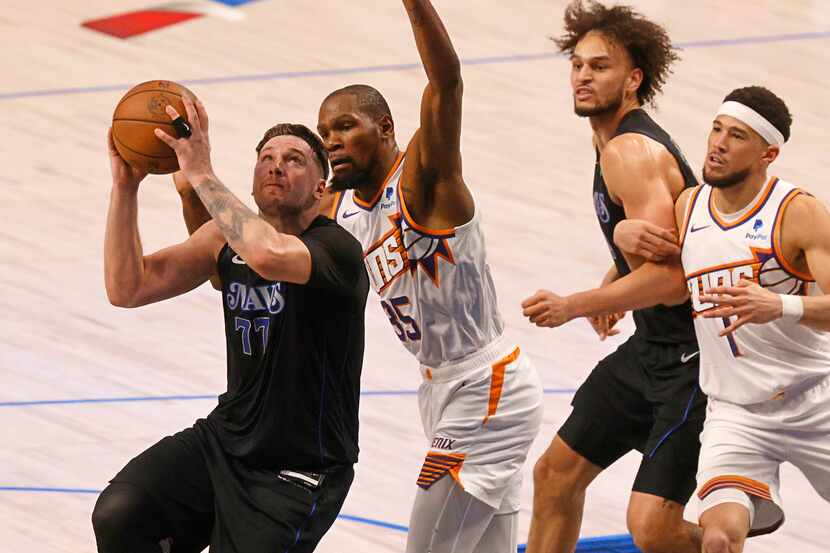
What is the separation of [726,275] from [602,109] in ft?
3.27

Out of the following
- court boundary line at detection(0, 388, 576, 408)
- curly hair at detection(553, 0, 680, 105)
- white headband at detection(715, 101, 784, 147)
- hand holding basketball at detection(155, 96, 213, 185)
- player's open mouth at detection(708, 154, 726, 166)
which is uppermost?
curly hair at detection(553, 0, 680, 105)

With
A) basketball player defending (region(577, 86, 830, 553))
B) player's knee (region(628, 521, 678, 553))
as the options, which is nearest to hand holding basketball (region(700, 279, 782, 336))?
basketball player defending (region(577, 86, 830, 553))

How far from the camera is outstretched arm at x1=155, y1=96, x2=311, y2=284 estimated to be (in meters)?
5.49

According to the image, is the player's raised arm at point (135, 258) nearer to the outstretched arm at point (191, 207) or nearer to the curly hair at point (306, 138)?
the outstretched arm at point (191, 207)

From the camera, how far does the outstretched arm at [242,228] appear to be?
5.49m

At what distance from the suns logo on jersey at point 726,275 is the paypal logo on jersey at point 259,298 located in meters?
1.64

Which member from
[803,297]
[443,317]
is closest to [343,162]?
[443,317]

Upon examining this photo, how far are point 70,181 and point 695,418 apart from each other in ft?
22.8

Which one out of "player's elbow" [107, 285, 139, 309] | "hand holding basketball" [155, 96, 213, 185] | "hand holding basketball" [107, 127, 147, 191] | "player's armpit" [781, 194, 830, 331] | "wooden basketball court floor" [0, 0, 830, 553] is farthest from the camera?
"wooden basketball court floor" [0, 0, 830, 553]

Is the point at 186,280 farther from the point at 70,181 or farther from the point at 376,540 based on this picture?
the point at 70,181

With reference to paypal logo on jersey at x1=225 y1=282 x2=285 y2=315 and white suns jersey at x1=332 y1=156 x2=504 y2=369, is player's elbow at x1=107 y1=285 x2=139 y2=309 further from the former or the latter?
white suns jersey at x1=332 y1=156 x2=504 y2=369

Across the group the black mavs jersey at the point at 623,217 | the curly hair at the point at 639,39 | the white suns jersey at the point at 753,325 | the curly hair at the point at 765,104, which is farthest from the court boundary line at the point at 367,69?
the white suns jersey at the point at 753,325

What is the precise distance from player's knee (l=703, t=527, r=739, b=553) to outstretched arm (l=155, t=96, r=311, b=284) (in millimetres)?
1767

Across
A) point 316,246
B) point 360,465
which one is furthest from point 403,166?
point 360,465
